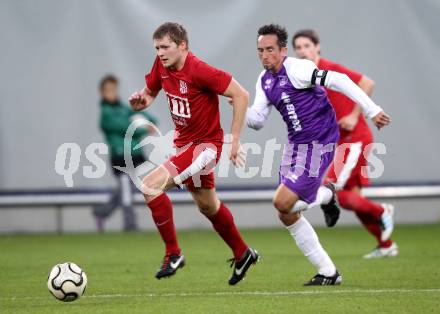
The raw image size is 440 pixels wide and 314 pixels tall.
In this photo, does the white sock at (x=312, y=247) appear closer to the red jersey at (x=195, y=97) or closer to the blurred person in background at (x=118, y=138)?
the red jersey at (x=195, y=97)

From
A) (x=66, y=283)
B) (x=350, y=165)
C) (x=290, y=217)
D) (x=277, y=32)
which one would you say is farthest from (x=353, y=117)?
(x=66, y=283)

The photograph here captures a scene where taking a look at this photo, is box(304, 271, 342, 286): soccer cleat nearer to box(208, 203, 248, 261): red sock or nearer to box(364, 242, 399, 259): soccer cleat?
box(208, 203, 248, 261): red sock

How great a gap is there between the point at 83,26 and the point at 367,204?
19.0 ft

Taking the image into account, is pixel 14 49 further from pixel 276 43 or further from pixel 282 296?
pixel 282 296

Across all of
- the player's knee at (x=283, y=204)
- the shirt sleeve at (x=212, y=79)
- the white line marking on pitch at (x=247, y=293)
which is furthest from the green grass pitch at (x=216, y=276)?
the shirt sleeve at (x=212, y=79)

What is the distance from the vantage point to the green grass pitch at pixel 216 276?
724 cm

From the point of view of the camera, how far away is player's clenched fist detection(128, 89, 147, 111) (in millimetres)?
8625

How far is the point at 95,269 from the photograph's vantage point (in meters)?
10.3

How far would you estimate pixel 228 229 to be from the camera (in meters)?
8.74

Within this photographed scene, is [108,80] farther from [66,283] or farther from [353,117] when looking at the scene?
[66,283]

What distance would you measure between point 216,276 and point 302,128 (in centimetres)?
171

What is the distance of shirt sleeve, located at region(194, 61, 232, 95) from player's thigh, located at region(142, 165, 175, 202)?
2.50 feet

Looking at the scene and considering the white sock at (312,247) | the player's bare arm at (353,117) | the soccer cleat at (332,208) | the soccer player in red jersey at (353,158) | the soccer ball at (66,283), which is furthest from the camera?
the soccer player in red jersey at (353,158)

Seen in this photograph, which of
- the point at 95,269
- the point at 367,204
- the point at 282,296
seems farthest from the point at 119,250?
the point at 282,296
